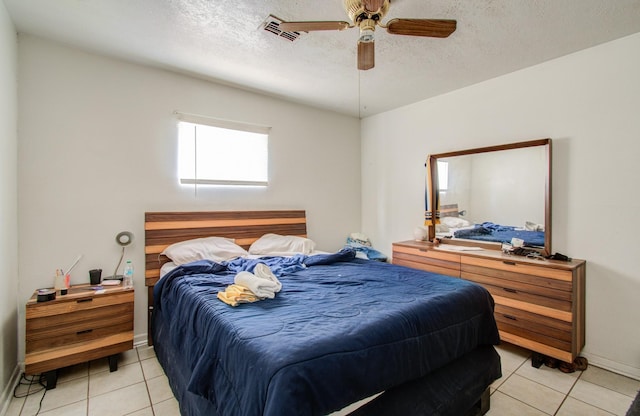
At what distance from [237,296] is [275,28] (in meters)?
1.95

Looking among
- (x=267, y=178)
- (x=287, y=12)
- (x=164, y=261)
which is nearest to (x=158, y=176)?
(x=164, y=261)

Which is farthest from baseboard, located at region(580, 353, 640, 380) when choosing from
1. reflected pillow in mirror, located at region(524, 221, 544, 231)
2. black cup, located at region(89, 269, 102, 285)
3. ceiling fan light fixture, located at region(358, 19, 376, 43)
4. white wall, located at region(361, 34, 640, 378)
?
black cup, located at region(89, 269, 102, 285)

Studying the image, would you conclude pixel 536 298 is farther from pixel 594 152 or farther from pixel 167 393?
pixel 167 393

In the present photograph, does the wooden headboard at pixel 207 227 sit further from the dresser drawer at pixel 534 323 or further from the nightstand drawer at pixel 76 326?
the dresser drawer at pixel 534 323

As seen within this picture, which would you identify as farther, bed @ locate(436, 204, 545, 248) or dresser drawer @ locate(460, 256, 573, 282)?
bed @ locate(436, 204, 545, 248)

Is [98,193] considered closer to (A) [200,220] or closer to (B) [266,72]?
(A) [200,220]

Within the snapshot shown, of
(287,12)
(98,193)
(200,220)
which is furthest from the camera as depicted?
(200,220)

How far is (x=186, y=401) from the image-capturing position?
1755 mm

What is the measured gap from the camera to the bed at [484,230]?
112 inches

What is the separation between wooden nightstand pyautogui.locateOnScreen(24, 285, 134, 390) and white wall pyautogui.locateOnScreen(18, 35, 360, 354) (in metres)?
0.44

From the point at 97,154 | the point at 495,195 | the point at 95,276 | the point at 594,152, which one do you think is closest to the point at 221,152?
the point at 97,154

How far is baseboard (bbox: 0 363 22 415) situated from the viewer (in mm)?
1888

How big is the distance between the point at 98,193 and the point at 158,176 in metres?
0.51

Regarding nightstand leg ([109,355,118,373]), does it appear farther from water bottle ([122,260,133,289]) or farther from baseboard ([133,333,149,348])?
water bottle ([122,260,133,289])
